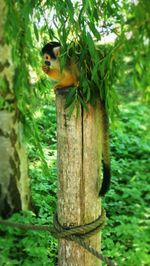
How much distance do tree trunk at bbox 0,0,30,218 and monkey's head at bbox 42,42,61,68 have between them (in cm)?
79

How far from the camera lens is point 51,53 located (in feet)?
7.05

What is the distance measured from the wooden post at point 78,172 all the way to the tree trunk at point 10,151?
126cm

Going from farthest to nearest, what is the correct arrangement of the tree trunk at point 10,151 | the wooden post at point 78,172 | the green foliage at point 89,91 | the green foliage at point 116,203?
the tree trunk at point 10,151 < the green foliage at point 116,203 < the wooden post at point 78,172 < the green foliage at point 89,91

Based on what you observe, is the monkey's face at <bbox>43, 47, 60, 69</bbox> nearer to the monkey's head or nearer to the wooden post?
the monkey's head

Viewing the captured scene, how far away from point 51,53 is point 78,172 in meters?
0.67

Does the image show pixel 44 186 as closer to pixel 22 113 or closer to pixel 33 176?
pixel 33 176

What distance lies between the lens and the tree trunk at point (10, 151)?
2949 mm

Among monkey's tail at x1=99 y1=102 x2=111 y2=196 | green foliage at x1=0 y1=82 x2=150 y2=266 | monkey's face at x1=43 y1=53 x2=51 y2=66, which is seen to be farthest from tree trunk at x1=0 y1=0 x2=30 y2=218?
monkey's tail at x1=99 y1=102 x2=111 y2=196

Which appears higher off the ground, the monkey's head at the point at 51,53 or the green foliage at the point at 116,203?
the monkey's head at the point at 51,53

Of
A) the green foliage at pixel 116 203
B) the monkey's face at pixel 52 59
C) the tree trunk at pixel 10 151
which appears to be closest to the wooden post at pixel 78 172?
the green foliage at pixel 116 203

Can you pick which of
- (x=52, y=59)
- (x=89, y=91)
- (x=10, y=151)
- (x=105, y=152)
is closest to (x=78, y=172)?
(x=105, y=152)

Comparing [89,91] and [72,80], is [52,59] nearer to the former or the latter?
[72,80]

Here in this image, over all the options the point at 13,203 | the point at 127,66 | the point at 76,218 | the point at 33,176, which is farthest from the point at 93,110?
the point at 33,176

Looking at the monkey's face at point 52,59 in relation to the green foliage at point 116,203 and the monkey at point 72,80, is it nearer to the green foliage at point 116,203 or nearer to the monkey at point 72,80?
the monkey at point 72,80
